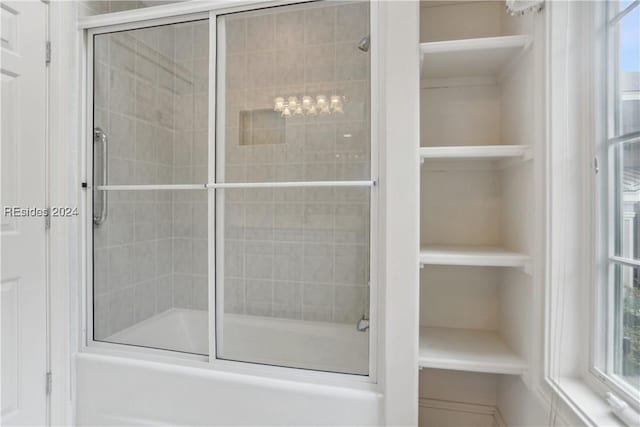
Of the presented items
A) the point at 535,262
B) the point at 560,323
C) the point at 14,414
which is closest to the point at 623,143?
the point at 535,262

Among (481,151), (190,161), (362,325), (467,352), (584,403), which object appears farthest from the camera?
(190,161)

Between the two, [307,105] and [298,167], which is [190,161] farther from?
[307,105]

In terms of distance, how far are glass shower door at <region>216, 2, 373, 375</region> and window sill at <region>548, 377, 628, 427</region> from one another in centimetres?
68

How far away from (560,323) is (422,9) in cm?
155

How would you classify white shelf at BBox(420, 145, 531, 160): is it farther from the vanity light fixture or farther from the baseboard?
the baseboard

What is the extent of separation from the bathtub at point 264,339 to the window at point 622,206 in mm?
839

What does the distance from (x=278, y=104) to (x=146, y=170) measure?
30.9 inches

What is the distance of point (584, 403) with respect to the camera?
102 centimetres

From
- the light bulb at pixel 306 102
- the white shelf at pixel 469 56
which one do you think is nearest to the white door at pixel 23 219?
the light bulb at pixel 306 102

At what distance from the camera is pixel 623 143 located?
3.31 ft

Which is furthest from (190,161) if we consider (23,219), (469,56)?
(469,56)

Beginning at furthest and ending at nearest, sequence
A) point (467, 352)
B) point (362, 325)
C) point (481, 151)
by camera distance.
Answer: point (362, 325) < point (467, 352) < point (481, 151)

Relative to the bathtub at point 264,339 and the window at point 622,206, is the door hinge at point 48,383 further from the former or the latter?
the window at point 622,206

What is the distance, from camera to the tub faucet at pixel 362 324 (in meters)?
1.52
